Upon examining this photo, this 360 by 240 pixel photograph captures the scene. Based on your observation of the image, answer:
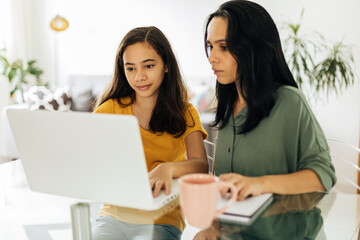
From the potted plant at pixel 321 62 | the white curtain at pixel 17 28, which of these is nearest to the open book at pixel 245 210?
the potted plant at pixel 321 62

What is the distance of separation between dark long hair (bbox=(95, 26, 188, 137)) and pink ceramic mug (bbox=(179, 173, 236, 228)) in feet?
2.34

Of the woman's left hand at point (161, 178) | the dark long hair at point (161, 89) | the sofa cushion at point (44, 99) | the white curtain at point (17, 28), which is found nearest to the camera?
the woman's left hand at point (161, 178)

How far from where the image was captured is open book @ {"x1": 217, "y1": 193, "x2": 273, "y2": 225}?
91cm

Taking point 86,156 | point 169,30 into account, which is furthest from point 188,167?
point 169,30

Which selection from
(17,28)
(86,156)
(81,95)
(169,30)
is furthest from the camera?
(17,28)

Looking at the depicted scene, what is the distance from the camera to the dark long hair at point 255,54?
3.73 feet

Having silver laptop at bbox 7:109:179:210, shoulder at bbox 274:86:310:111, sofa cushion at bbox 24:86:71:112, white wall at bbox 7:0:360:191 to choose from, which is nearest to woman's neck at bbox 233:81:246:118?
shoulder at bbox 274:86:310:111

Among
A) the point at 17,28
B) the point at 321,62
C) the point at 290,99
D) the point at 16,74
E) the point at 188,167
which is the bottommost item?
the point at 16,74

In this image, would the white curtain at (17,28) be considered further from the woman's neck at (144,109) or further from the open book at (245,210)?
the open book at (245,210)

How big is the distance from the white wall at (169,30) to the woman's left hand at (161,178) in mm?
2788

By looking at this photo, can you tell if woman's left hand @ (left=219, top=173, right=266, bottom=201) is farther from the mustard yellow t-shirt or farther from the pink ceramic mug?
the mustard yellow t-shirt

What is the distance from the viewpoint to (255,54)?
1.16 meters

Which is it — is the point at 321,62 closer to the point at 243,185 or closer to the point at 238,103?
the point at 238,103

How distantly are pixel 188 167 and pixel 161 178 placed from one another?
23 cm
